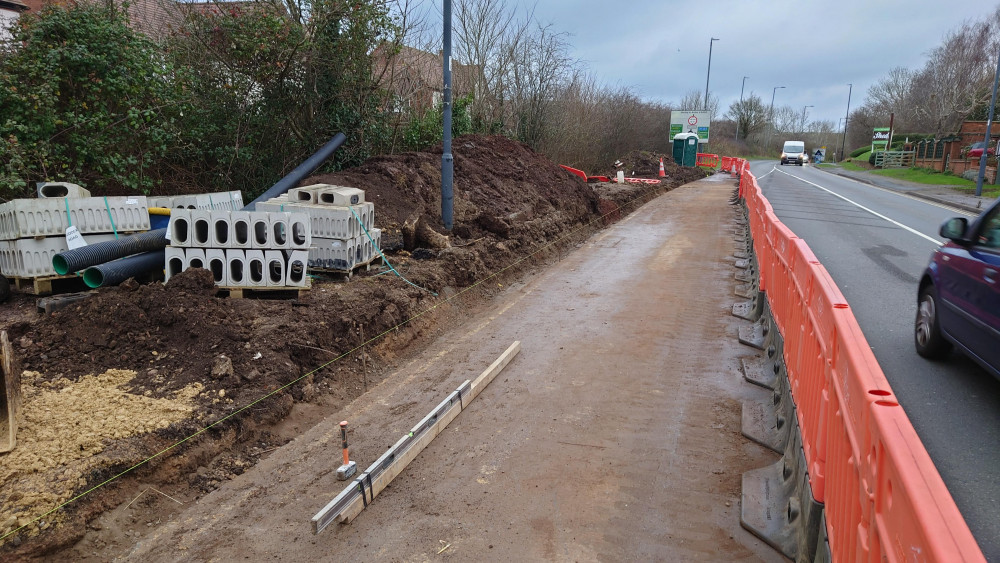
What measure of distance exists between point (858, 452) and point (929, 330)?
4.74 metres

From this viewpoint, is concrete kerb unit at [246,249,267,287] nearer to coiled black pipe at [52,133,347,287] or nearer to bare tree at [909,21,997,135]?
coiled black pipe at [52,133,347,287]

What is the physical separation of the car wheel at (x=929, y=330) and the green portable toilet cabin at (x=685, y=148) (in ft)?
117

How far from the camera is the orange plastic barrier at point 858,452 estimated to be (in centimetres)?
173

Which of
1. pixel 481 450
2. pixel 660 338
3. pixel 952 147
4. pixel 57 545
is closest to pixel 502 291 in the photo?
pixel 660 338

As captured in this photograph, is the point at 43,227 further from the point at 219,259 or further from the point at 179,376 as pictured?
the point at 179,376

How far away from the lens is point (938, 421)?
512 centimetres

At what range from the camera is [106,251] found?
24.6 ft

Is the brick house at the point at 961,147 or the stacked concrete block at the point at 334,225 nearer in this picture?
the stacked concrete block at the point at 334,225

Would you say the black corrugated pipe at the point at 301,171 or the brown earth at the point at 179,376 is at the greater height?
the black corrugated pipe at the point at 301,171

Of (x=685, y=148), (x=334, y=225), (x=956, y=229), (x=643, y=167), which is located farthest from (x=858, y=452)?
(x=685, y=148)

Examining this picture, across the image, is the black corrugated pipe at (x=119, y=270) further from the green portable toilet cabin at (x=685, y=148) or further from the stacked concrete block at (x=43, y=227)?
the green portable toilet cabin at (x=685, y=148)

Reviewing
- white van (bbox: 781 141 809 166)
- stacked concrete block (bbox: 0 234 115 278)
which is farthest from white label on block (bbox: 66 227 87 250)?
white van (bbox: 781 141 809 166)

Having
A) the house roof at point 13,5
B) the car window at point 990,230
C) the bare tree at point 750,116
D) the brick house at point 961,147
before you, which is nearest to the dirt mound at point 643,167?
the brick house at point 961,147

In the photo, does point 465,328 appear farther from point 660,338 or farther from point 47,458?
point 47,458
